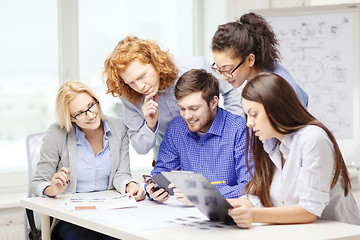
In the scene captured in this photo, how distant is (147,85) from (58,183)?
59 centimetres

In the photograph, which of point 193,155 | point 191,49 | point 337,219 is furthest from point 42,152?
point 191,49

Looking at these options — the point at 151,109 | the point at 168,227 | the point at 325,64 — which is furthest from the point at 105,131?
the point at 325,64

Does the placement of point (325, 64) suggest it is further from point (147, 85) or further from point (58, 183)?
point (58, 183)

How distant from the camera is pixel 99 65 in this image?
3.76 meters

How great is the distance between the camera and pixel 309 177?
170 cm

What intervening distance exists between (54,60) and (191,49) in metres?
1.11

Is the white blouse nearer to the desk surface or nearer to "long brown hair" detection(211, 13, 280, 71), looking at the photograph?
A: the desk surface

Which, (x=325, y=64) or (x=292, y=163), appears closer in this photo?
(x=292, y=163)

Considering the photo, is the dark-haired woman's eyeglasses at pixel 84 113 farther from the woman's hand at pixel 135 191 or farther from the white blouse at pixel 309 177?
the white blouse at pixel 309 177

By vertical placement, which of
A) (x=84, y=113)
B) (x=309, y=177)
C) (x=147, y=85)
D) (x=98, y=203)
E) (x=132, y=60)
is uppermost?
(x=132, y=60)

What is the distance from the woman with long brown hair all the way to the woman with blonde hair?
31.7 inches

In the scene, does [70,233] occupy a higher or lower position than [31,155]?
lower

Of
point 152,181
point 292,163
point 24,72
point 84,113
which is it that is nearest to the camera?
point 292,163

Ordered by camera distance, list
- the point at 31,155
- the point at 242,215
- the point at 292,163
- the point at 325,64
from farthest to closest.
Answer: the point at 325,64
the point at 31,155
the point at 292,163
the point at 242,215
